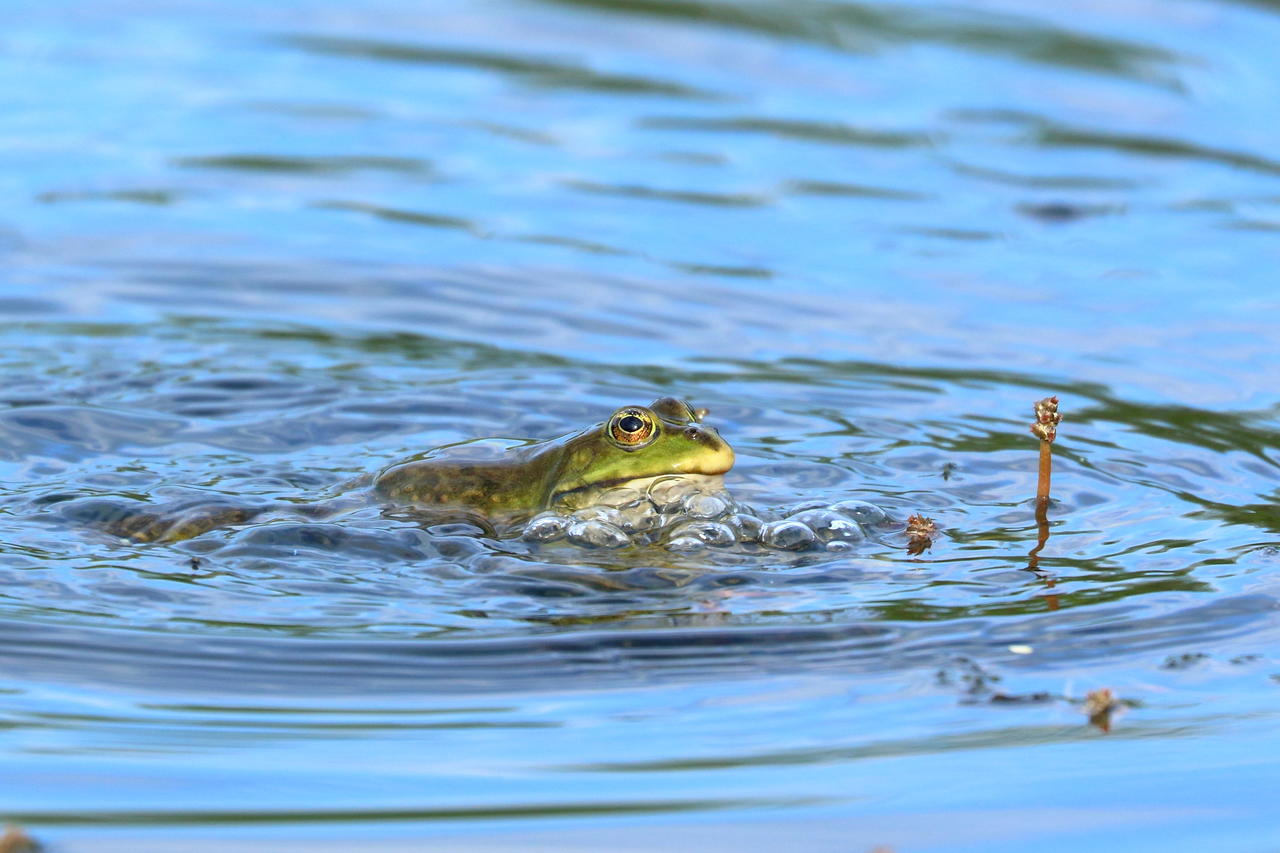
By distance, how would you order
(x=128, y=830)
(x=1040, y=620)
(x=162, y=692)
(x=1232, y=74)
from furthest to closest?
(x=1232, y=74)
(x=1040, y=620)
(x=162, y=692)
(x=128, y=830)

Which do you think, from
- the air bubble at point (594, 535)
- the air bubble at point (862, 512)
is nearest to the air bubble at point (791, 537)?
the air bubble at point (862, 512)

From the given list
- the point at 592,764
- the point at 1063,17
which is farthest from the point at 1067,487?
the point at 1063,17

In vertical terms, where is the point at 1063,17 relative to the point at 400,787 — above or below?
above

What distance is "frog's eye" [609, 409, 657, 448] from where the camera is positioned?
5875 mm

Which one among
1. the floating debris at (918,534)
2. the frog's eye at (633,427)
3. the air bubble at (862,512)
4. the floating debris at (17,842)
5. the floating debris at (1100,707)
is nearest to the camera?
A: the floating debris at (17,842)

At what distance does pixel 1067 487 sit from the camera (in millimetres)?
6504

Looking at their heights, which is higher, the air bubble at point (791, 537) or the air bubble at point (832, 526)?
the air bubble at point (832, 526)

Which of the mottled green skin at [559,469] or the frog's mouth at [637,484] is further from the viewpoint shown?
the frog's mouth at [637,484]

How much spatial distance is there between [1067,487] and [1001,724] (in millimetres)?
2370

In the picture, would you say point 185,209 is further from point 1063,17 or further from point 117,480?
point 1063,17

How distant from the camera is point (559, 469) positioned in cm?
604

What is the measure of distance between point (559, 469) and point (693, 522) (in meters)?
0.49

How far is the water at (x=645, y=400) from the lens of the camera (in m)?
4.07

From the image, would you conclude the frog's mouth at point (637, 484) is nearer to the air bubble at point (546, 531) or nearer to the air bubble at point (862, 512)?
the air bubble at point (546, 531)
